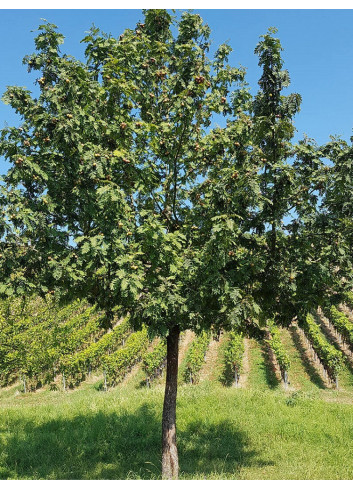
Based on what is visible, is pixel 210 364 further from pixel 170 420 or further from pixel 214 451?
pixel 170 420

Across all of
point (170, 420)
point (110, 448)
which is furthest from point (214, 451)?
point (110, 448)

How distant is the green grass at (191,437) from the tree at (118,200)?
6.67ft

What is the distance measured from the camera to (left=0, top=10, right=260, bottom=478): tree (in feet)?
24.1

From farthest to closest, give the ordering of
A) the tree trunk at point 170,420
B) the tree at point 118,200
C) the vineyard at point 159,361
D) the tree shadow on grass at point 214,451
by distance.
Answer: the vineyard at point 159,361, the tree shadow on grass at point 214,451, the tree trunk at point 170,420, the tree at point 118,200

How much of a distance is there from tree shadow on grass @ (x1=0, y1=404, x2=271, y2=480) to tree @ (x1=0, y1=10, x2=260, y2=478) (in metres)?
1.60

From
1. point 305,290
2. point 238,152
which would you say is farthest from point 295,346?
point 238,152

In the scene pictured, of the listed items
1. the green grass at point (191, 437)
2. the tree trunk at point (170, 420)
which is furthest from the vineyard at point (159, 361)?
the tree trunk at point (170, 420)

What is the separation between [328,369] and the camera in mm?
24312

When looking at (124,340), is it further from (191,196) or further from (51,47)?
(51,47)

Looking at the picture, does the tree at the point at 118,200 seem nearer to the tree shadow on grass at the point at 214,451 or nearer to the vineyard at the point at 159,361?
the tree shadow on grass at the point at 214,451

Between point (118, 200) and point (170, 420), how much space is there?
19.4ft

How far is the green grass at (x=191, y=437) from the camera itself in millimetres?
10117

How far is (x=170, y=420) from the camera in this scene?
9.88 metres

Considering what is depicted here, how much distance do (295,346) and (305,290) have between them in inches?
925
